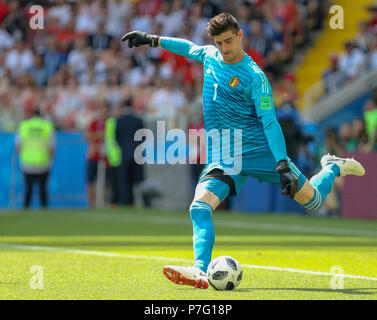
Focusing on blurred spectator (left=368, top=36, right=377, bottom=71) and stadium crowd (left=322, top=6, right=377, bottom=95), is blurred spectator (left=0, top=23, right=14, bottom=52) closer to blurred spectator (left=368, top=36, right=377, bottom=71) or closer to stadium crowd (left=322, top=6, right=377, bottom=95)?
stadium crowd (left=322, top=6, right=377, bottom=95)

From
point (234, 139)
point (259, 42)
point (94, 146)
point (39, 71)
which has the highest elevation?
point (259, 42)

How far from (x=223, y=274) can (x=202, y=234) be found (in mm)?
407

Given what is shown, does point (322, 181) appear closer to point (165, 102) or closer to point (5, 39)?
point (165, 102)

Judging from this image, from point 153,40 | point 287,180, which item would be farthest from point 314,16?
point 287,180

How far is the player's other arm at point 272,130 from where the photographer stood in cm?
707

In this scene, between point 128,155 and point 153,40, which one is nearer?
point 153,40

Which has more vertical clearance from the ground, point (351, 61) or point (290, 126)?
point (351, 61)

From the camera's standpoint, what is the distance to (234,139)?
7586 mm

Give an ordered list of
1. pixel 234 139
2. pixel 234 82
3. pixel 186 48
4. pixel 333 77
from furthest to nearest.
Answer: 1. pixel 333 77
2. pixel 186 48
3. pixel 234 139
4. pixel 234 82

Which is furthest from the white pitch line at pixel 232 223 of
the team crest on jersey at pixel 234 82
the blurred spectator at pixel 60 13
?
the blurred spectator at pixel 60 13

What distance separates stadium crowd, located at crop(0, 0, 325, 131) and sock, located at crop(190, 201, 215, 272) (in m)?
12.0

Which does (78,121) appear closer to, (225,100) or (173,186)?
(173,186)

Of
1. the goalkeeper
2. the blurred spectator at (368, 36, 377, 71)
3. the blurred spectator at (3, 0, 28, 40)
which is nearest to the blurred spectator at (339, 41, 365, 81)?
the blurred spectator at (368, 36, 377, 71)
